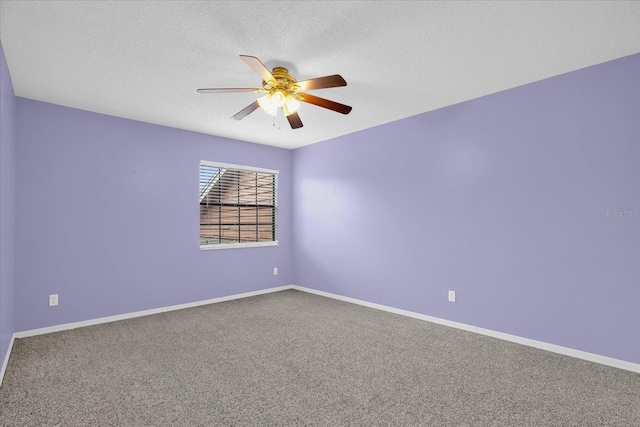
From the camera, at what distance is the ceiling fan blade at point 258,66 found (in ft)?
6.81

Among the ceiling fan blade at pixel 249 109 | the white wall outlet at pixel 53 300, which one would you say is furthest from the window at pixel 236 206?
the ceiling fan blade at pixel 249 109

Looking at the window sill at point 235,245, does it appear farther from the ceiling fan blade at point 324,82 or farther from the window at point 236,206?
the ceiling fan blade at point 324,82

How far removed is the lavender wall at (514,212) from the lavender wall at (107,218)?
7.04ft

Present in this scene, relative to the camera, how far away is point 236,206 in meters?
5.15

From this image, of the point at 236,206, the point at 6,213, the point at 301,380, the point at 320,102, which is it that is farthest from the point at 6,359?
the point at 320,102

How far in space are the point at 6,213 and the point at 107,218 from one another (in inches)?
45.2

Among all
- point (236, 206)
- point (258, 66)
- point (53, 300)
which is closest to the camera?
point (258, 66)

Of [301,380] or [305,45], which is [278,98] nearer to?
[305,45]

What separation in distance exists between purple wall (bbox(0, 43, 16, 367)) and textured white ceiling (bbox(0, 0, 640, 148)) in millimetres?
321

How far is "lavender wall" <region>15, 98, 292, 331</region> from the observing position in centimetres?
339

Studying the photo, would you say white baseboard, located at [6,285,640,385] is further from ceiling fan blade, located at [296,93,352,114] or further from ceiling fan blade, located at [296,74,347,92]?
ceiling fan blade, located at [296,74,347,92]

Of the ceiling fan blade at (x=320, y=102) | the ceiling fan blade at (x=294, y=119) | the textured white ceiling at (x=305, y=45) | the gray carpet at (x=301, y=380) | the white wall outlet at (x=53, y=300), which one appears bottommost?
the gray carpet at (x=301, y=380)

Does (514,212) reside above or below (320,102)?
below

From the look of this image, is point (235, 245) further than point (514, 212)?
Yes
